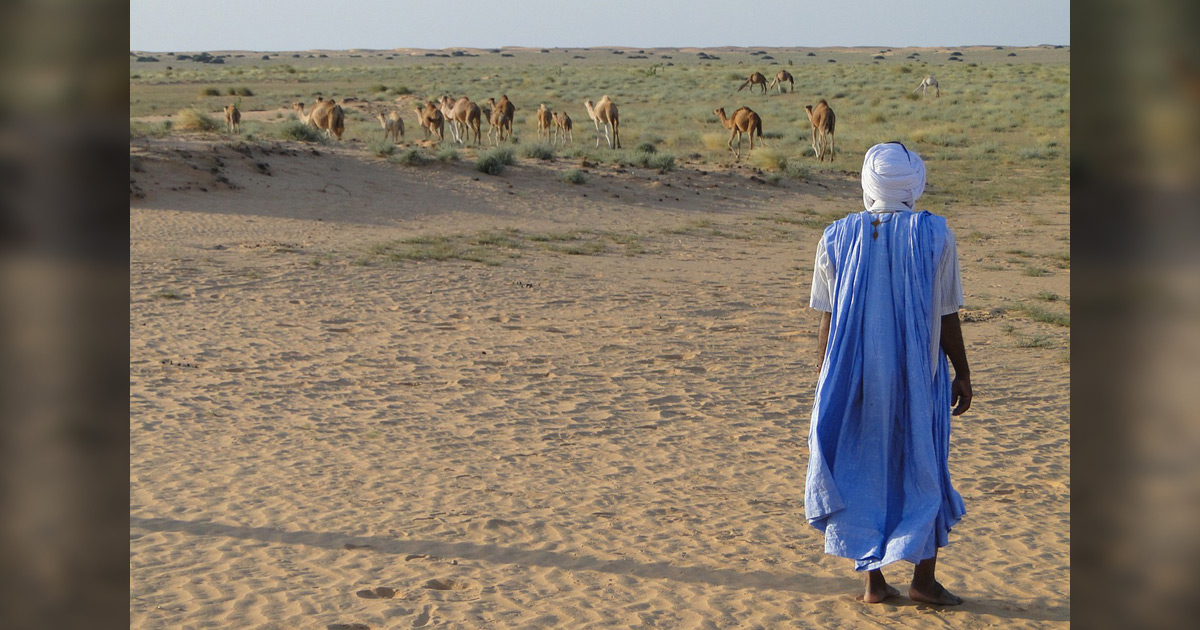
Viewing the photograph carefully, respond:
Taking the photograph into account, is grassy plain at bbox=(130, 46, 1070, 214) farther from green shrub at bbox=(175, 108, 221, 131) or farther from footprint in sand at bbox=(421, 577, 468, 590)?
footprint in sand at bbox=(421, 577, 468, 590)

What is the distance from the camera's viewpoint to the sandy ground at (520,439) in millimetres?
4316

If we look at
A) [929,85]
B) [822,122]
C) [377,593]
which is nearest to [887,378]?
[377,593]

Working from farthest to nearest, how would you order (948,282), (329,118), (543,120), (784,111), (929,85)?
(929,85) < (784,111) < (543,120) < (329,118) < (948,282)

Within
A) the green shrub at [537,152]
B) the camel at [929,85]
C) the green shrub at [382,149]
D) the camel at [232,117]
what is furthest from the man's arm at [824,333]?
the camel at [929,85]

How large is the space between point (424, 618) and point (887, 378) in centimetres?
193

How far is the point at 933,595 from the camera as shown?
4012 millimetres

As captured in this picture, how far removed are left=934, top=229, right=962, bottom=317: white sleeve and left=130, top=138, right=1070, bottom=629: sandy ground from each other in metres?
1.19

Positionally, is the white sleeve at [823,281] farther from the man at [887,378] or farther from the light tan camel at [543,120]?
the light tan camel at [543,120]

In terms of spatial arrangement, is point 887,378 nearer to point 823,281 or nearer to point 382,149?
point 823,281

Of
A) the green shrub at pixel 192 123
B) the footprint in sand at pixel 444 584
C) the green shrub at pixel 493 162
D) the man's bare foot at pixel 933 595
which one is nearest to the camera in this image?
the man's bare foot at pixel 933 595
